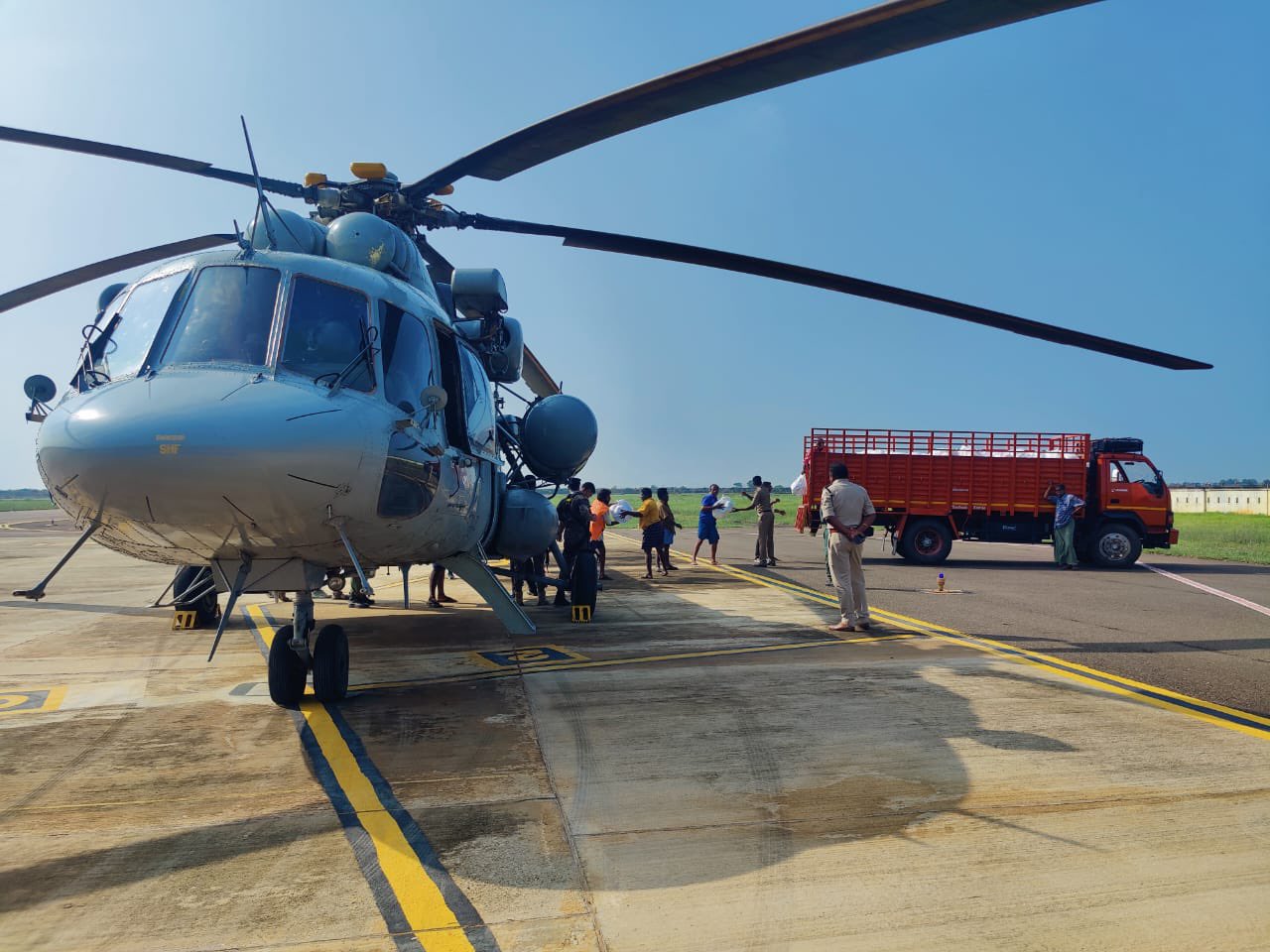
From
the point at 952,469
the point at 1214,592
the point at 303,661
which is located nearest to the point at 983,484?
the point at 952,469

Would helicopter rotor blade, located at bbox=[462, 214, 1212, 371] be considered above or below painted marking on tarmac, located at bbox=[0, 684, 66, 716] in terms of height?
above

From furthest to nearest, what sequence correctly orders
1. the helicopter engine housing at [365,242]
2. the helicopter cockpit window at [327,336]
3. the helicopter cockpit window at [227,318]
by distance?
the helicopter engine housing at [365,242] < the helicopter cockpit window at [327,336] < the helicopter cockpit window at [227,318]

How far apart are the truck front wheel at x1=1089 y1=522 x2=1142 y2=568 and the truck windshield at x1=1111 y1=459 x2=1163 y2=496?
0.98 meters

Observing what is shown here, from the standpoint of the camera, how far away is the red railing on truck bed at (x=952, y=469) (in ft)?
60.0

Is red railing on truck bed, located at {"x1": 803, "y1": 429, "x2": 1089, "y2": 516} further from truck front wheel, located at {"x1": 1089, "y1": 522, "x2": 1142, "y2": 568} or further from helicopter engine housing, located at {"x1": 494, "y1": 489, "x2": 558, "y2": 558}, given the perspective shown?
helicopter engine housing, located at {"x1": 494, "y1": 489, "x2": 558, "y2": 558}

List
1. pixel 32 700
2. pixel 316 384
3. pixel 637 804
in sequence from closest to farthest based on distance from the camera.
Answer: pixel 637 804 < pixel 316 384 < pixel 32 700

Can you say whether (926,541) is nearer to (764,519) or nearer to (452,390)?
(764,519)

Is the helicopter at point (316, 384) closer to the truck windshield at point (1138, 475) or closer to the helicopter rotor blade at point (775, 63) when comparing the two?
the helicopter rotor blade at point (775, 63)

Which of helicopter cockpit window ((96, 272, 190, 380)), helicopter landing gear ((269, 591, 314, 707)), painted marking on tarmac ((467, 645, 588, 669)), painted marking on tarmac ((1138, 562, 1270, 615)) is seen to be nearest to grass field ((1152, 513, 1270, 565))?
painted marking on tarmac ((1138, 562, 1270, 615))

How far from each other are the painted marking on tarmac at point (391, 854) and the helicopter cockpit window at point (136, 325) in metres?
2.41

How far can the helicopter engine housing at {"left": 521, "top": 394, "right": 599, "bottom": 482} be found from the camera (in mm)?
9414

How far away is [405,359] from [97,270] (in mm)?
3945

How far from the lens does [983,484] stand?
18375 mm

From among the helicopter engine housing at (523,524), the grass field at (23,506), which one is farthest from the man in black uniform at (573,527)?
the grass field at (23,506)
